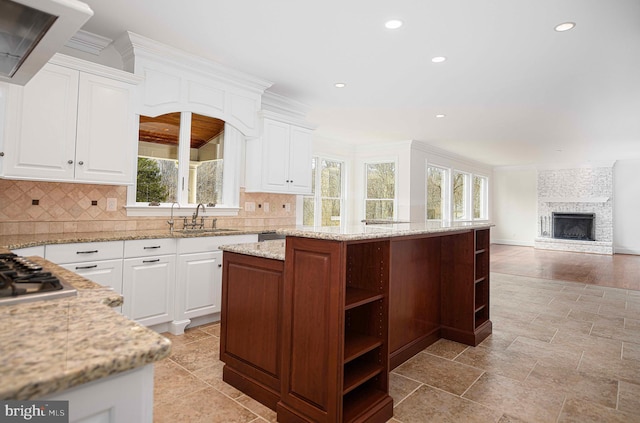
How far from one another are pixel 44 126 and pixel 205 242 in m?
1.56

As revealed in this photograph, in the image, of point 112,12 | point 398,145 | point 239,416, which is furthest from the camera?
point 398,145

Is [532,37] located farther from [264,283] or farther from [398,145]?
[398,145]

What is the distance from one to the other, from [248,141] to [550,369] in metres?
3.76

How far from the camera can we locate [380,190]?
8305mm

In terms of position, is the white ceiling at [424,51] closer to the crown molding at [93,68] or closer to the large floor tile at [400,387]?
the crown molding at [93,68]

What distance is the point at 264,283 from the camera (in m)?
2.20

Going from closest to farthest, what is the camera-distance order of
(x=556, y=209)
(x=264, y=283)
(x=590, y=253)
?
(x=264, y=283), (x=590, y=253), (x=556, y=209)

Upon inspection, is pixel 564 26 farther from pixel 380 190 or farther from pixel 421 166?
pixel 380 190

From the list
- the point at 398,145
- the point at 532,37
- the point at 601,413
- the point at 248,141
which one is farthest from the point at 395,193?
the point at 601,413

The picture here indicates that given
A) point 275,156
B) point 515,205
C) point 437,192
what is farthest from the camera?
point 515,205

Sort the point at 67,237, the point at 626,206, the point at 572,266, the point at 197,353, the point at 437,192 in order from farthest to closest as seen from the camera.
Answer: the point at 626,206 < the point at 437,192 < the point at 572,266 < the point at 197,353 < the point at 67,237

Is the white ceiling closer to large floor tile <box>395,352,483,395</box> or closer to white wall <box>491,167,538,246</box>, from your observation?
large floor tile <box>395,352,483,395</box>

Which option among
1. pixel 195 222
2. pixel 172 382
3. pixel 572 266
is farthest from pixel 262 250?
pixel 572 266

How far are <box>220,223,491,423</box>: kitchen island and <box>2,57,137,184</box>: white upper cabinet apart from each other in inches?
62.6
